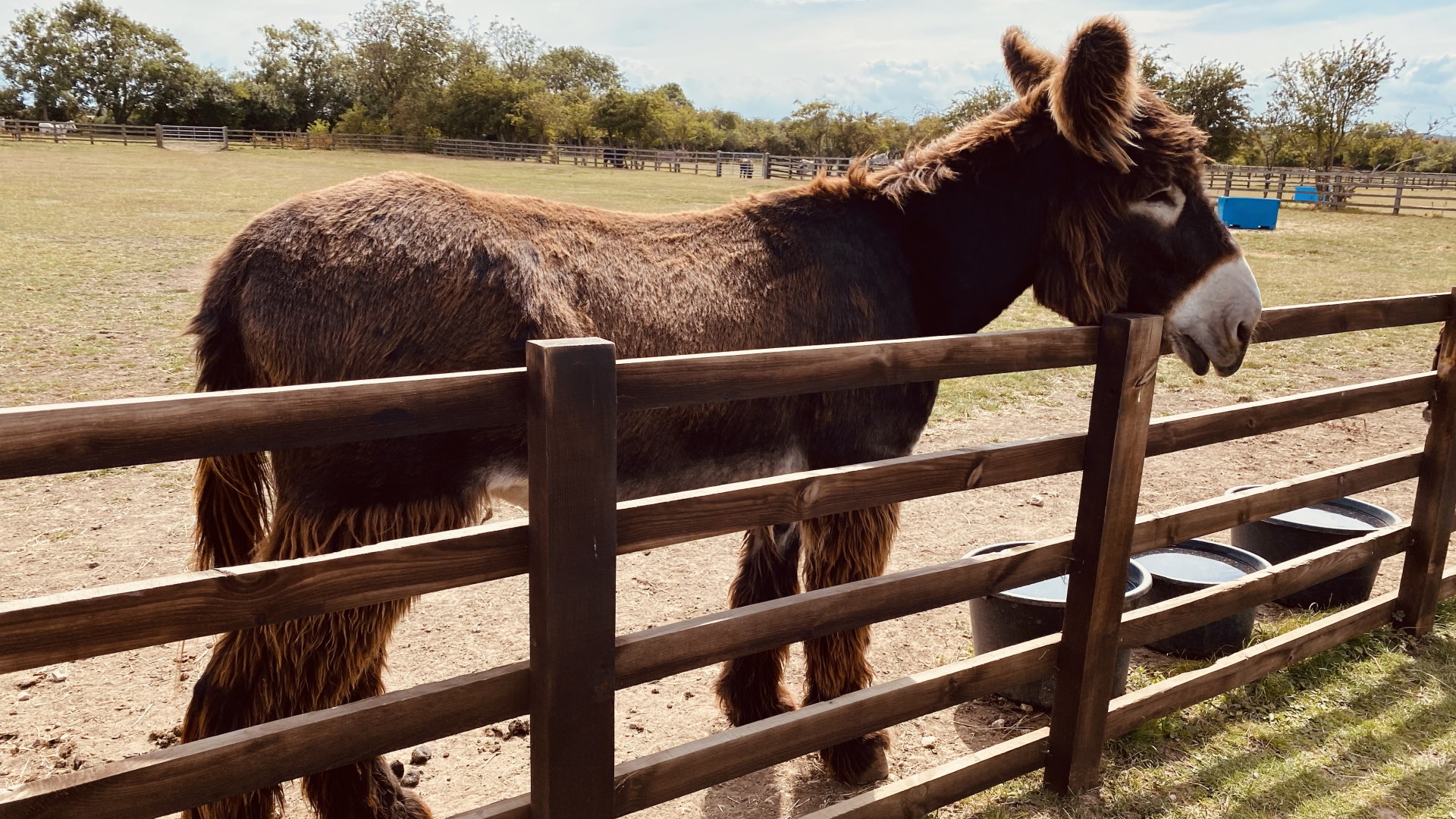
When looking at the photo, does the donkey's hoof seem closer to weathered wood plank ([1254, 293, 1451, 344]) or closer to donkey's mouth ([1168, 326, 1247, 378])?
donkey's mouth ([1168, 326, 1247, 378])

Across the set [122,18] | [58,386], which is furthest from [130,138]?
[58,386]

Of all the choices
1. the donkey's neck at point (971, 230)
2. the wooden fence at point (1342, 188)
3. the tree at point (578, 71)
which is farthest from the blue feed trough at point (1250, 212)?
the tree at point (578, 71)

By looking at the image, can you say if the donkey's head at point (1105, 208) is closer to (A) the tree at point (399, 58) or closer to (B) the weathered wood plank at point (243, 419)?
(B) the weathered wood plank at point (243, 419)

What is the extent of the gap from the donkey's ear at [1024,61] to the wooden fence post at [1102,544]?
1.63 metres

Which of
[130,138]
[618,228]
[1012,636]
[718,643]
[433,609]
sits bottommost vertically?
[433,609]

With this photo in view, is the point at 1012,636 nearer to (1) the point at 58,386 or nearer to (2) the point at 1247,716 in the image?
(2) the point at 1247,716

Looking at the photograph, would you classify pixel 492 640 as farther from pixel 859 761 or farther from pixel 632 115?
pixel 632 115

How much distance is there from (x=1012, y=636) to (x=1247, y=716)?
1059 millimetres

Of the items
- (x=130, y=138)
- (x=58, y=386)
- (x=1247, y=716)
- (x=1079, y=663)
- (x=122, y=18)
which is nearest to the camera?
(x=1079, y=663)

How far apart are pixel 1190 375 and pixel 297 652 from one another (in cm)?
970

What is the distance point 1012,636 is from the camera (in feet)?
12.1

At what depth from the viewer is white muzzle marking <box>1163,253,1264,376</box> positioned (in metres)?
3.28

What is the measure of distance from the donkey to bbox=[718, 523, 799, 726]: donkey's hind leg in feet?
0.04

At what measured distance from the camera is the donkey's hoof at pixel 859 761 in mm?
3299
